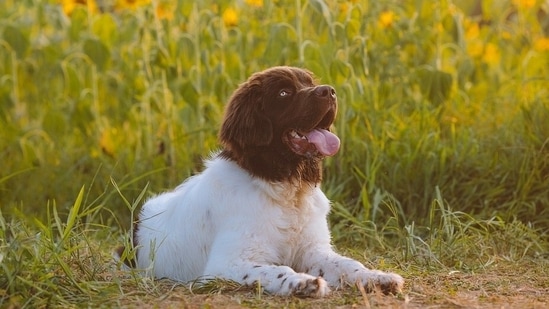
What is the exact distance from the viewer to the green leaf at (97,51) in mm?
7129

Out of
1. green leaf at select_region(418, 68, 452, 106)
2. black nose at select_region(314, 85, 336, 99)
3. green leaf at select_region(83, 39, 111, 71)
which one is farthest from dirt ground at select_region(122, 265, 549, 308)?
green leaf at select_region(83, 39, 111, 71)

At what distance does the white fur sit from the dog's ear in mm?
155

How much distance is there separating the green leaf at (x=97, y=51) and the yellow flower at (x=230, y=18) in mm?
1102

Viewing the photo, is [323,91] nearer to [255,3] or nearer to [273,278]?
[273,278]

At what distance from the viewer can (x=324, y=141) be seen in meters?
4.72

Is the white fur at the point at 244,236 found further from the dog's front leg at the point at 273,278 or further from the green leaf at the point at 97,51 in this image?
the green leaf at the point at 97,51

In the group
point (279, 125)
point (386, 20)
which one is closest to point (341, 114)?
point (386, 20)

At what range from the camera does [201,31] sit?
7.29m

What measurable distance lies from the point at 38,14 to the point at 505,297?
4378 mm

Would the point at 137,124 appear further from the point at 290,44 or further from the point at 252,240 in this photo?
the point at 252,240

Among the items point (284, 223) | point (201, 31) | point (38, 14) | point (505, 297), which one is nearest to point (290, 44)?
point (201, 31)

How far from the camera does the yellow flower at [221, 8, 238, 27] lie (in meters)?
7.90

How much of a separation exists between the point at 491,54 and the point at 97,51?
10.6 ft

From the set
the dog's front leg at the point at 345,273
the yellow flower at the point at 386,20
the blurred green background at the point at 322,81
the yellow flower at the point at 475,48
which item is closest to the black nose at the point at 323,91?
the dog's front leg at the point at 345,273
